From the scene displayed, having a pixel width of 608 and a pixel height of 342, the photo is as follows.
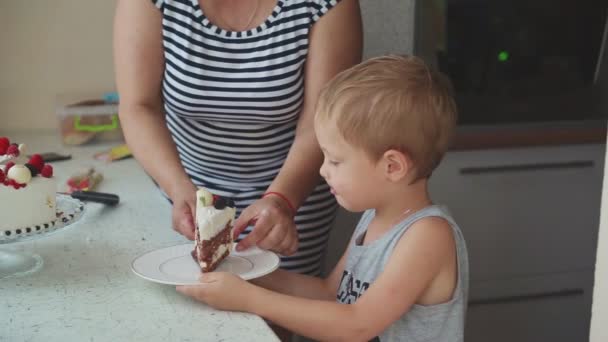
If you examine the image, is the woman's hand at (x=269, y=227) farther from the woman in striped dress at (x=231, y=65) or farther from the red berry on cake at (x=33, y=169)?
the red berry on cake at (x=33, y=169)

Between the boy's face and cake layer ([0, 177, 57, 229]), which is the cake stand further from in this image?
the boy's face

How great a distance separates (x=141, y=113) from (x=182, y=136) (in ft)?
0.42

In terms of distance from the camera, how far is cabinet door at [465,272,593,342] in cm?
228

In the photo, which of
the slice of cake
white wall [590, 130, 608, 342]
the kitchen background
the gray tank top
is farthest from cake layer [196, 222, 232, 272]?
the kitchen background

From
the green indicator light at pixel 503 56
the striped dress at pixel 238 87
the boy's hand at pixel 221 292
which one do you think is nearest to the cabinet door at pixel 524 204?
the green indicator light at pixel 503 56

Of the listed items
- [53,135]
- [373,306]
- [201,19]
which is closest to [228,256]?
[373,306]

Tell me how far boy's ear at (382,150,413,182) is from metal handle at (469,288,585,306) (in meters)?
1.24

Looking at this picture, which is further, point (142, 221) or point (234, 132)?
point (234, 132)

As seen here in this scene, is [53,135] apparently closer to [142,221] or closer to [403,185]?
[142,221]

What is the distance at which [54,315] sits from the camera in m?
0.98

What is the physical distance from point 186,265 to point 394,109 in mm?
367

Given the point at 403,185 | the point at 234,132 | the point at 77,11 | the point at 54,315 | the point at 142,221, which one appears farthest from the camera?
the point at 77,11

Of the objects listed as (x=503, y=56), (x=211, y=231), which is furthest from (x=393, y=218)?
(x=503, y=56)

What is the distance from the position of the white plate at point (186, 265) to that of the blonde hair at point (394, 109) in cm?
22
